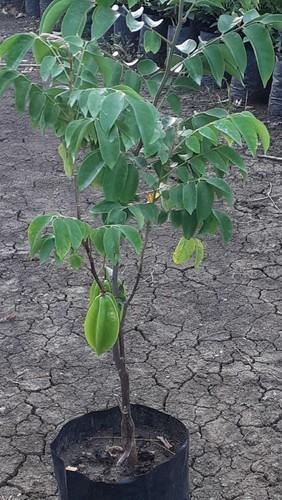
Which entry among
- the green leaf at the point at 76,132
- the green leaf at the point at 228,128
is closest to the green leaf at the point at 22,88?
the green leaf at the point at 76,132

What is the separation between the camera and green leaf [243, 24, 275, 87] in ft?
6.45

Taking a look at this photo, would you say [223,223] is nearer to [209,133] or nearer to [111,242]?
[209,133]

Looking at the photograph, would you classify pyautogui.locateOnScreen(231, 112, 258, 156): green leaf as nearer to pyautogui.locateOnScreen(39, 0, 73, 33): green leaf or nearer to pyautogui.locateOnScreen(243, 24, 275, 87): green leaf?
pyautogui.locateOnScreen(243, 24, 275, 87): green leaf

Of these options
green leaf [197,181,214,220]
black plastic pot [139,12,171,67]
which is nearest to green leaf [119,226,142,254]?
green leaf [197,181,214,220]

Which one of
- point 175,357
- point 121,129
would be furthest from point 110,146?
point 175,357

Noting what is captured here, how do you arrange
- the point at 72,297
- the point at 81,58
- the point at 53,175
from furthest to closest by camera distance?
the point at 53,175 → the point at 72,297 → the point at 81,58

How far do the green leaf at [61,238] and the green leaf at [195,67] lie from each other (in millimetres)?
471

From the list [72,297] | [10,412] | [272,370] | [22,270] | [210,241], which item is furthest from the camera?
[210,241]

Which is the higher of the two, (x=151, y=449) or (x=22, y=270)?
(x=151, y=449)

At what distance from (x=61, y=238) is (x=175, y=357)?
5.84 ft

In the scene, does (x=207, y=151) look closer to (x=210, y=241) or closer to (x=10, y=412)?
(x=10, y=412)

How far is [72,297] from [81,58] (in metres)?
2.20

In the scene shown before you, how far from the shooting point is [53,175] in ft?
18.3

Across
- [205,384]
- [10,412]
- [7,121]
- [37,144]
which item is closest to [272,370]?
[205,384]
